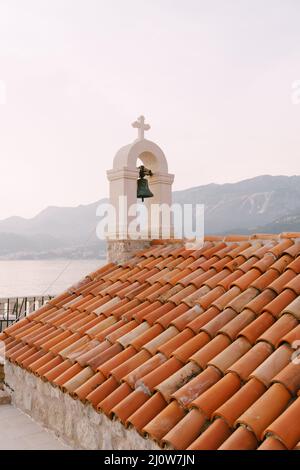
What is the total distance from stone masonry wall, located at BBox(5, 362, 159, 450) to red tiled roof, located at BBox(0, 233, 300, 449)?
14 cm

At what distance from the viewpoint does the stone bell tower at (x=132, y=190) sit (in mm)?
6320

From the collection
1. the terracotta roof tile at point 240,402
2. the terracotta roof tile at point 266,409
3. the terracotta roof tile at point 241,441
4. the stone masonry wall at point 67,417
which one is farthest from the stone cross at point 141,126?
the terracotta roof tile at point 241,441

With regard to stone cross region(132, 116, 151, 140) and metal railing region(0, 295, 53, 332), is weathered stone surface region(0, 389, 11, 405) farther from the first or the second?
Answer: metal railing region(0, 295, 53, 332)

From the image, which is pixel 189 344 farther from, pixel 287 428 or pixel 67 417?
pixel 67 417

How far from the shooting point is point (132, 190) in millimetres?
6418

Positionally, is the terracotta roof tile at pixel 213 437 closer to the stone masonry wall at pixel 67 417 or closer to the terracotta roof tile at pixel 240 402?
the terracotta roof tile at pixel 240 402

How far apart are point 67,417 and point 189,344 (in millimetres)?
1445

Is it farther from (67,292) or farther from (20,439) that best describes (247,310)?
(67,292)

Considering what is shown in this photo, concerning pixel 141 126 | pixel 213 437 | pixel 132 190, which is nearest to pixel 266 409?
pixel 213 437

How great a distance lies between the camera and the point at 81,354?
13.3 feet

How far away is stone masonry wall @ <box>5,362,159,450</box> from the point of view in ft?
9.85

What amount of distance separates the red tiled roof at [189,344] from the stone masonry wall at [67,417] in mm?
143
